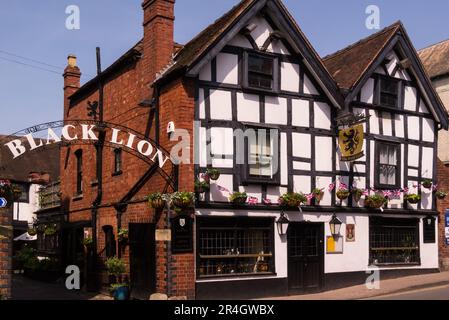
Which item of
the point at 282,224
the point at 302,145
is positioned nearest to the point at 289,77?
the point at 302,145

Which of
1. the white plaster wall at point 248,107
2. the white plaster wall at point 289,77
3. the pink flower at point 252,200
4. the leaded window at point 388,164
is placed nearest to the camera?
the pink flower at point 252,200

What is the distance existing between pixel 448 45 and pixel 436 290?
21989 mm

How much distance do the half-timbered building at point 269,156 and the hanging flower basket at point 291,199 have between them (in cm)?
18

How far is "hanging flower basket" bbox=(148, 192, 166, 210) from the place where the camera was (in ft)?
51.9

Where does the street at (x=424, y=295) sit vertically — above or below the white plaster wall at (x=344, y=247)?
below

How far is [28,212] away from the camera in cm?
3706

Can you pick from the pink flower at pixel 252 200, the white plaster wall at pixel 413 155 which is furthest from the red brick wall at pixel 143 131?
the white plaster wall at pixel 413 155

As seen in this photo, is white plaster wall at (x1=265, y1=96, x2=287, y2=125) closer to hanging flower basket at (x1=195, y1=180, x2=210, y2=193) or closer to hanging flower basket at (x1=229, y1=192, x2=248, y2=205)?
hanging flower basket at (x1=229, y1=192, x2=248, y2=205)

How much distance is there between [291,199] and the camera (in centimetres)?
1722

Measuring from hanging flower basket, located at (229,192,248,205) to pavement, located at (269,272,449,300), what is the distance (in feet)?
10.0

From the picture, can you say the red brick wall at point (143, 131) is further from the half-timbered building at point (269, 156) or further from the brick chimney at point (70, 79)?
the brick chimney at point (70, 79)

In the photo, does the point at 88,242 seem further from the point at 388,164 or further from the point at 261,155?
the point at 388,164

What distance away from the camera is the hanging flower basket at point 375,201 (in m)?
19.0

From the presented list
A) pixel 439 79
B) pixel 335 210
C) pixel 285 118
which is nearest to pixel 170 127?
pixel 285 118
